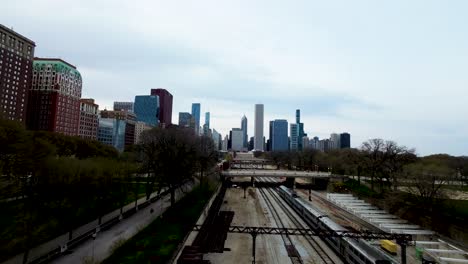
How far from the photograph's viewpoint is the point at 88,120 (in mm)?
184250

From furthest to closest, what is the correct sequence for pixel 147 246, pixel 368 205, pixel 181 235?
pixel 368 205, pixel 181 235, pixel 147 246

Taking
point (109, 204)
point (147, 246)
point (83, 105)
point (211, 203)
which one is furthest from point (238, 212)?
point (83, 105)

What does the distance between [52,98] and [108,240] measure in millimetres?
135607

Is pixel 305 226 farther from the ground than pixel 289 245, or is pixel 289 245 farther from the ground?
pixel 289 245

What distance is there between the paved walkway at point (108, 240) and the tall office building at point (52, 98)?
117 metres

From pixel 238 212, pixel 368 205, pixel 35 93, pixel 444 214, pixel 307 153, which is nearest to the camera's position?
pixel 444 214

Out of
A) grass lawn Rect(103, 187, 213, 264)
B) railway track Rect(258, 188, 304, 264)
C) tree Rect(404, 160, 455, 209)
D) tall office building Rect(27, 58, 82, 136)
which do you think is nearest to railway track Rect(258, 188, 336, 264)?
railway track Rect(258, 188, 304, 264)

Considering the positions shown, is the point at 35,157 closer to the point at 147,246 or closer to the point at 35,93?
the point at 147,246

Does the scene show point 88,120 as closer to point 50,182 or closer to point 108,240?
point 50,182

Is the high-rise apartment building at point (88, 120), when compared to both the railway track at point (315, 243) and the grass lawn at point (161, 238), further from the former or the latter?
the railway track at point (315, 243)

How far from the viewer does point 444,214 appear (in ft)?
171

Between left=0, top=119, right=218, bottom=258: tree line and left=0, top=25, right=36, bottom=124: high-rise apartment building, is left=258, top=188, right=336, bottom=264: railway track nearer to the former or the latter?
left=0, top=119, right=218, bottom=258: tree line

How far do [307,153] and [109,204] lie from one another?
131529mm

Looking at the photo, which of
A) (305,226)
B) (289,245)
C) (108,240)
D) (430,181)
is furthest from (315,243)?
(108,240)
